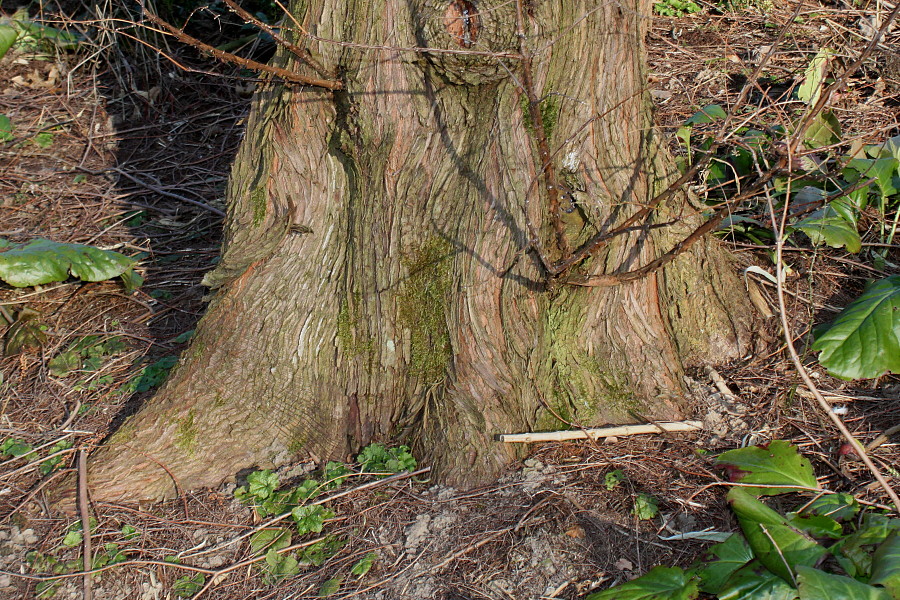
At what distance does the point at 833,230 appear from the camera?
288 cm

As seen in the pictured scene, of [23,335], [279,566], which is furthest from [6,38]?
[279,566]

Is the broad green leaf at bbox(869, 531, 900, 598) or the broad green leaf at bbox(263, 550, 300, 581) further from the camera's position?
the broad green leaf at bbox(263, 550, 300, 581)

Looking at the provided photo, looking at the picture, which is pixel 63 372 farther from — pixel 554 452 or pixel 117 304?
pixel 554 452

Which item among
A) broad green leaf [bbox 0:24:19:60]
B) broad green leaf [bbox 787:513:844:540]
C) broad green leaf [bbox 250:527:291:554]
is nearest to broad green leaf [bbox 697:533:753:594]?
broad green leaf [bbox 787:513:844:540]

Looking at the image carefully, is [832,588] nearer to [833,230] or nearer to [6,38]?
[833,230]

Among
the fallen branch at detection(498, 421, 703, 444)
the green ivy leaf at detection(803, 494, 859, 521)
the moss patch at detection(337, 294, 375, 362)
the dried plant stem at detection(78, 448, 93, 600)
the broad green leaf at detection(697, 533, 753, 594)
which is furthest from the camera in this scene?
the moss patch at detection(337, 294, 375, 362)

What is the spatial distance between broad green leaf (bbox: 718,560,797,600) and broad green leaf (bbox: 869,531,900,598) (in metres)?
0.20

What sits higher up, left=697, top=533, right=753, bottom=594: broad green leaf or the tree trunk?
the tree trunk

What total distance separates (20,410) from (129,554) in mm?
1176

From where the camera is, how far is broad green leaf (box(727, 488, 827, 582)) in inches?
73.4

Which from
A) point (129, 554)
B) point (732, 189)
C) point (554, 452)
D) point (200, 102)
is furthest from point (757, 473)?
point (200, 102)

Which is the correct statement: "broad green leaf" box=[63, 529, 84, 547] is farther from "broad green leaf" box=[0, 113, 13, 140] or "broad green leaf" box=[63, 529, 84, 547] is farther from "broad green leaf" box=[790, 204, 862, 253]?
"broad green leaf" box=[0, 113, 13, 140]

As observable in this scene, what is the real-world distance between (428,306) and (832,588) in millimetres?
1551

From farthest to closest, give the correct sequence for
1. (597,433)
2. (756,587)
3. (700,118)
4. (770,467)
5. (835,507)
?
(700,118) < (597,433) < (770,467) < (835,507) < (756,587)
